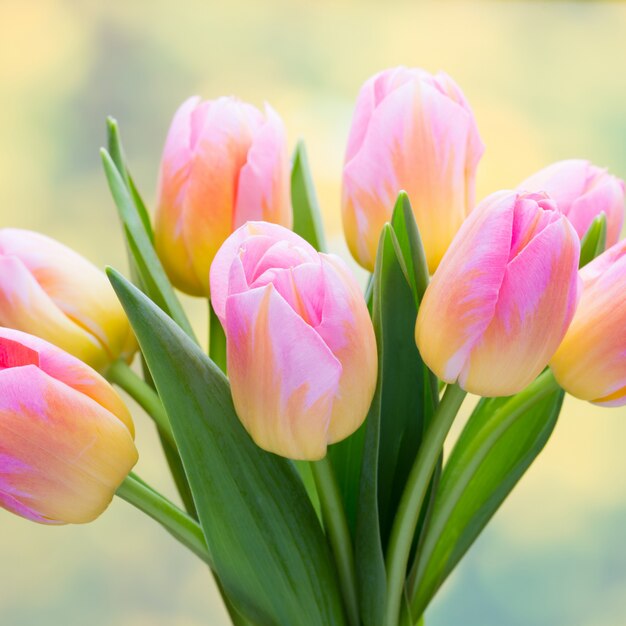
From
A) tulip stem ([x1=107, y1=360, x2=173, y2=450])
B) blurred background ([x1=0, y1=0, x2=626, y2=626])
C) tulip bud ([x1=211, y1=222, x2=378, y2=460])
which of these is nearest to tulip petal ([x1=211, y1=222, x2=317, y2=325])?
tulip bud ([x1=211, y1=222, x2=378, y2=460])

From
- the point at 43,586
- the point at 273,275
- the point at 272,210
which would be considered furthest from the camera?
the point at 43,586

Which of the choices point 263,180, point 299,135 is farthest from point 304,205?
point 299,135

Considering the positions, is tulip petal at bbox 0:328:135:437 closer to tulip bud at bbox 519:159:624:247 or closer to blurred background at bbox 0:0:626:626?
tulip bud at bbox 519:159:624:247

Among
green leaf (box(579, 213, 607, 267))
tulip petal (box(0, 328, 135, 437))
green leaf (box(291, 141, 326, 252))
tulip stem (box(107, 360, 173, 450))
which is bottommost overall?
tulip stem (box(107, 360, 173, 450))

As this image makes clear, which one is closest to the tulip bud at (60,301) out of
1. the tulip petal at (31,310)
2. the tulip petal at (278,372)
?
the tulip petal at (31,310)

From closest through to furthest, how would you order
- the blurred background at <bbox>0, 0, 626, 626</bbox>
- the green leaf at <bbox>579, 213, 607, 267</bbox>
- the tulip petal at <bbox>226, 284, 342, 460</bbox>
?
the tulip petal at <bbox>226, 284, 342, 460</bbox>
the green leaf at <bbox>579, 213, 607, 267</bbox>
the blurred background at <bbox>0, 0, 626, 626</bbox>

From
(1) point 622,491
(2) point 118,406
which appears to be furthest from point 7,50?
(1) point 622,491

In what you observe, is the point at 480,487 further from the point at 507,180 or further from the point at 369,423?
the point at 507,180
